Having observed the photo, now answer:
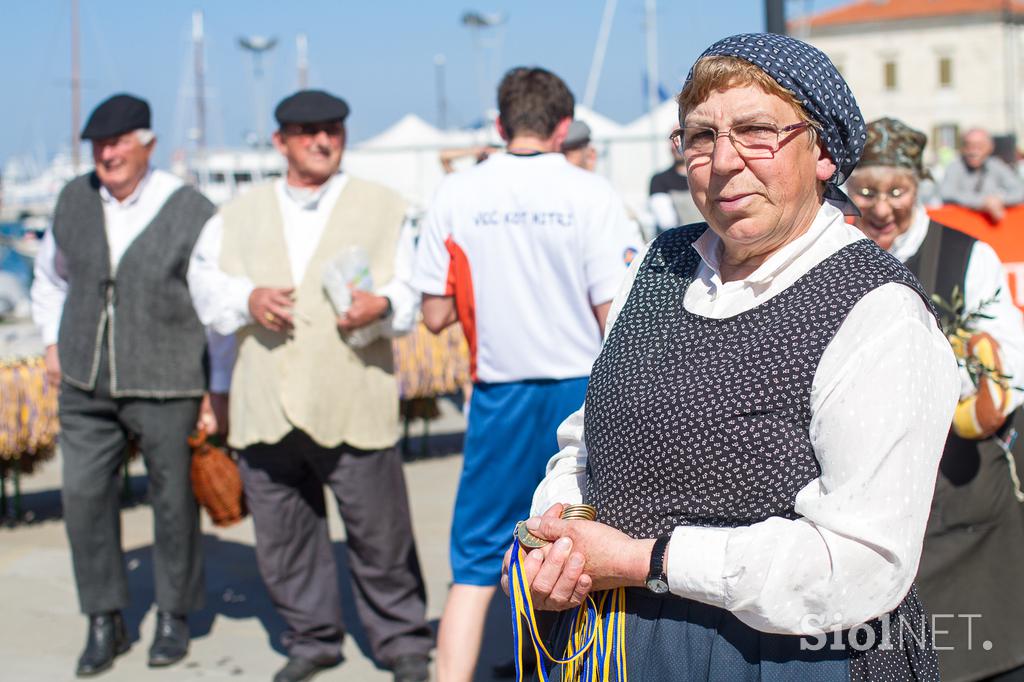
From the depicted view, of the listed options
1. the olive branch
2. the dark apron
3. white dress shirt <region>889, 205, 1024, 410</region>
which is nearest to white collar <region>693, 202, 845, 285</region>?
the olive branch

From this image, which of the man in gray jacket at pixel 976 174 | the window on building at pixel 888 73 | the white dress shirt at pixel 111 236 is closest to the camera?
the white dress shirt at pixel 111 236

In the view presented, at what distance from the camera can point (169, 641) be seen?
14.9 feet

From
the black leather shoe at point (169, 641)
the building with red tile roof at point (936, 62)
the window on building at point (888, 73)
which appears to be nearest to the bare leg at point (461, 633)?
the black leather shoe at point (169, 641)

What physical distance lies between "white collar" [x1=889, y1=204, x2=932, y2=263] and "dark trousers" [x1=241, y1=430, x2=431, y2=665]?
1.99 metres

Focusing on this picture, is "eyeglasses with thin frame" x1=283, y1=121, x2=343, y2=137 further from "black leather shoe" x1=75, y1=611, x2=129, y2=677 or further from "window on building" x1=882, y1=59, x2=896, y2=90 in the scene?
"window on building" x1=882, y1=59, x2=896, y2=90

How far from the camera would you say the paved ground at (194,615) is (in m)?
4.48

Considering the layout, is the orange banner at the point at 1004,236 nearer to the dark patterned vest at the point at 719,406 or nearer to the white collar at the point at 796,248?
the white collar at the point at 796,248

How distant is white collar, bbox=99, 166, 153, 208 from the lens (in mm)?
4562

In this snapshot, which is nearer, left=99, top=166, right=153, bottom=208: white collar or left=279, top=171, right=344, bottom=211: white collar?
left=279, top=171, right=344, bottom=211: white collar

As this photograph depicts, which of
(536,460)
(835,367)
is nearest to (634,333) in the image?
(835,367)

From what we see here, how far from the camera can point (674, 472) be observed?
1921mm

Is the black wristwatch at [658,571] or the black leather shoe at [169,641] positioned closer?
the black wristwatch at [658,571]

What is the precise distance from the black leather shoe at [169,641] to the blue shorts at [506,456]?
4.99ft

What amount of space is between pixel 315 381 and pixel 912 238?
2.08 meters
